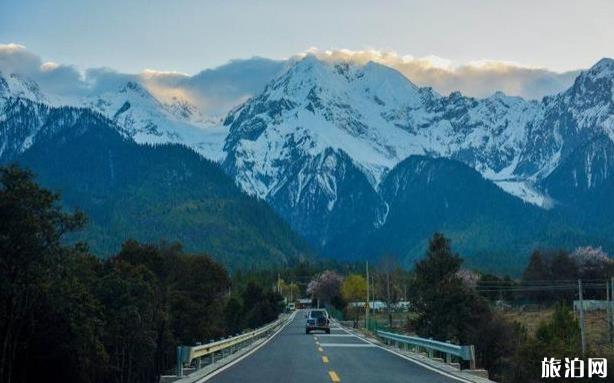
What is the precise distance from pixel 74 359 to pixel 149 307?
17.2 m

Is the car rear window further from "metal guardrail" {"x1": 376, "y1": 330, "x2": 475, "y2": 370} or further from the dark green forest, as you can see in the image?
"metal guardrail" {"x1": 376, "y1": 330, "x2": 475, "y2": 370}

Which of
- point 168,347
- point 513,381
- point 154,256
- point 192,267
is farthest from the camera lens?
point 192,267

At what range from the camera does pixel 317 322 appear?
6938 cm

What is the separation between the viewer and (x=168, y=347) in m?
77.2

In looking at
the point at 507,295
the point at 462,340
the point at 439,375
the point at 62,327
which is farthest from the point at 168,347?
the point at 507,295

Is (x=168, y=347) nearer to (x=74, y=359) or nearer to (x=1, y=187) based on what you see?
(x=74, y=359)

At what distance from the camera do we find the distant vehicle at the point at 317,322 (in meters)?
68.9

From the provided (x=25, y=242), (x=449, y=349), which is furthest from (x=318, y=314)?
(x=449, y=349)

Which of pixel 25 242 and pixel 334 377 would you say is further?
pixel 25 242

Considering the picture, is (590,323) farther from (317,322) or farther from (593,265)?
(593,265)

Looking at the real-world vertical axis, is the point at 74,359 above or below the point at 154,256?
below

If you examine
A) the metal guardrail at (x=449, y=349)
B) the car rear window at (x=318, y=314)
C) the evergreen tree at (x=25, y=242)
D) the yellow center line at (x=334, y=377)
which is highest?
the evergreen tree at (x=25, y=242)

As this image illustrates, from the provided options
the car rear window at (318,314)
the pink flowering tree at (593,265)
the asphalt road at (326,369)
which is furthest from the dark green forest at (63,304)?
the pink flowering tree at (593,265)

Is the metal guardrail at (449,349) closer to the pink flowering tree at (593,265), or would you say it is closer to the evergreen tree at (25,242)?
the evergreen tree at (25,242)
